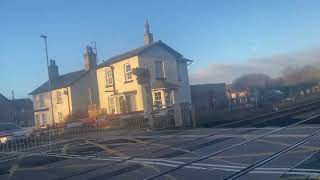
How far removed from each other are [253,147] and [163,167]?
3.18 meters

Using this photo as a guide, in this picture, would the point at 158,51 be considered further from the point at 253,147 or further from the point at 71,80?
the point at 253,147

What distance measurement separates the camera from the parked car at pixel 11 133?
76.1 feet

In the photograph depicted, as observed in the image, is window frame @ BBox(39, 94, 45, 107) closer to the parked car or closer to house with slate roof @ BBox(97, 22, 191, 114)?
house with slate roof @ BBox(97, 22, 191, 114)

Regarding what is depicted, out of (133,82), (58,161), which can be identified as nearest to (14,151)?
(58,161)

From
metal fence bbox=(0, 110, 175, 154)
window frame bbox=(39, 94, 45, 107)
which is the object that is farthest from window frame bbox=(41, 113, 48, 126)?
metal fence bbox=(0, 110, 175, 154)

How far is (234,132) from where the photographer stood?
55.2 ft

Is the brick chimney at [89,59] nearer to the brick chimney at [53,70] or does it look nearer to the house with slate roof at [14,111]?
the brick chimney at [53,70]

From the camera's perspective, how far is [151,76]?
39.3 meters

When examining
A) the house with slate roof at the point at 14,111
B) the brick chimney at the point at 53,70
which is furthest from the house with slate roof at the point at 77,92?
the house with slate roof at the point at 14,111

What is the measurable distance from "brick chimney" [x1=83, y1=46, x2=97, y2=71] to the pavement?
29.5 meters

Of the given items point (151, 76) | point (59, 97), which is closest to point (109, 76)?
point (151, 76)

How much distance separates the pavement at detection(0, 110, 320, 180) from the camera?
9366 mm

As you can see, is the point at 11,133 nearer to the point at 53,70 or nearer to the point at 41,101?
the point at 41,101

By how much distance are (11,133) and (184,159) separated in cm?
1720
